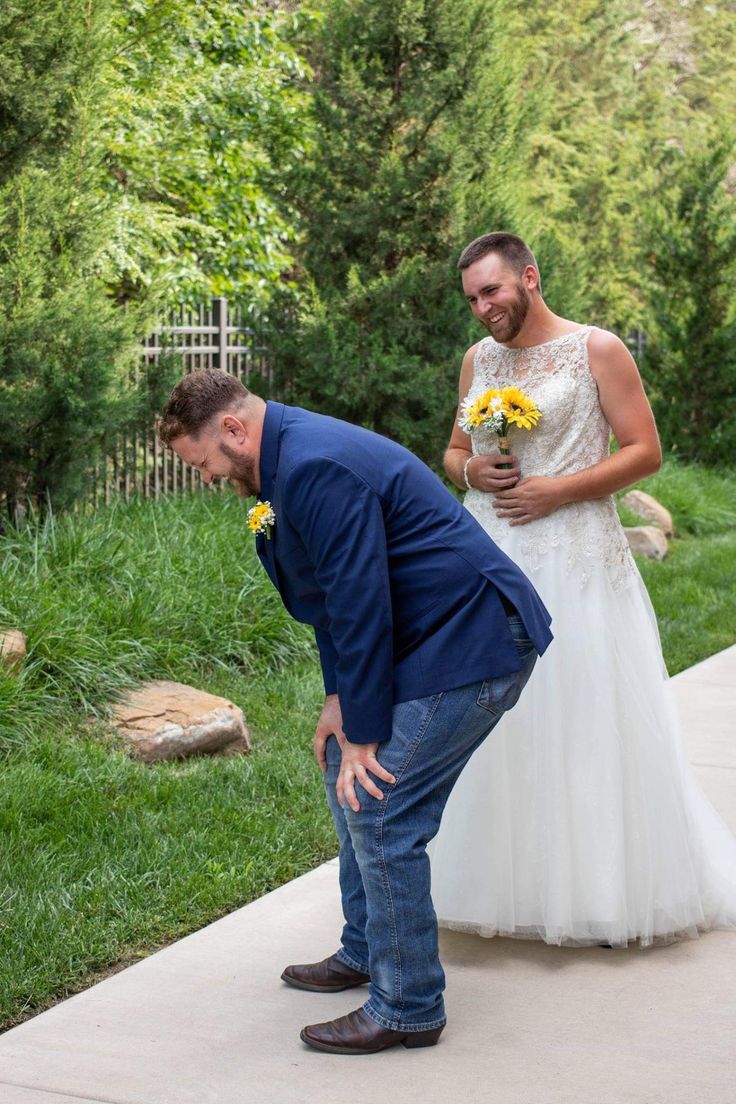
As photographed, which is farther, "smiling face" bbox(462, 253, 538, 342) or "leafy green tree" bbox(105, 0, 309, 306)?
"leafy green tree" bbox(105, 0, 309, 306)

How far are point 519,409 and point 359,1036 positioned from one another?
1.82m

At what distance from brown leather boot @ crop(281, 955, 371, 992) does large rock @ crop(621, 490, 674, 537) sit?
9434mm

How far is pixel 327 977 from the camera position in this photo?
12.3 feet

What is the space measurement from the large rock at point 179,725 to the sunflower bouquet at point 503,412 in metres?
2.26

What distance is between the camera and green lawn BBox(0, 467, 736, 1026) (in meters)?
4.14

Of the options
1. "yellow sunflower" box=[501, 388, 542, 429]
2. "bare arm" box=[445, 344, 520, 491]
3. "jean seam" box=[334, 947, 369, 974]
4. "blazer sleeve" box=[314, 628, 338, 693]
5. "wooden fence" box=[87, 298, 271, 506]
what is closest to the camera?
"blazer sleeve" box=[314, 628, 338, 693]

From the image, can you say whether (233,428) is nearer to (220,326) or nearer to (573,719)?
(573,719)

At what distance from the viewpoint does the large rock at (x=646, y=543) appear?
460 inches

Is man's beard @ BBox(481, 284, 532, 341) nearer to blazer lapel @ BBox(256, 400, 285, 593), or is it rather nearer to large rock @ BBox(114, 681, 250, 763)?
blazer lapel @ BBox(256, 400, 285, 593)

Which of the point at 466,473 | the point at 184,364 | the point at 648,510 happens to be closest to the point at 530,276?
the point at 466,473

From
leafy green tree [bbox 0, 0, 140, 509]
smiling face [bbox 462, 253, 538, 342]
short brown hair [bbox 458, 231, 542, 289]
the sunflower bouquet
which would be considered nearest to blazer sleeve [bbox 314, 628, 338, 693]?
the sunflower bouquet

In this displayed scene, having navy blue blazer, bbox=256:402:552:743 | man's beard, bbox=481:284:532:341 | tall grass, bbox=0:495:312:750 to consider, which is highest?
man's beard, bbox=481:284:532:341

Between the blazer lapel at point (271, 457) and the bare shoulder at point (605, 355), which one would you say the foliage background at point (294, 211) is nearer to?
the bare shoulder at point (605, 355)

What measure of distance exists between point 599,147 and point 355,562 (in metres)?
26.4
